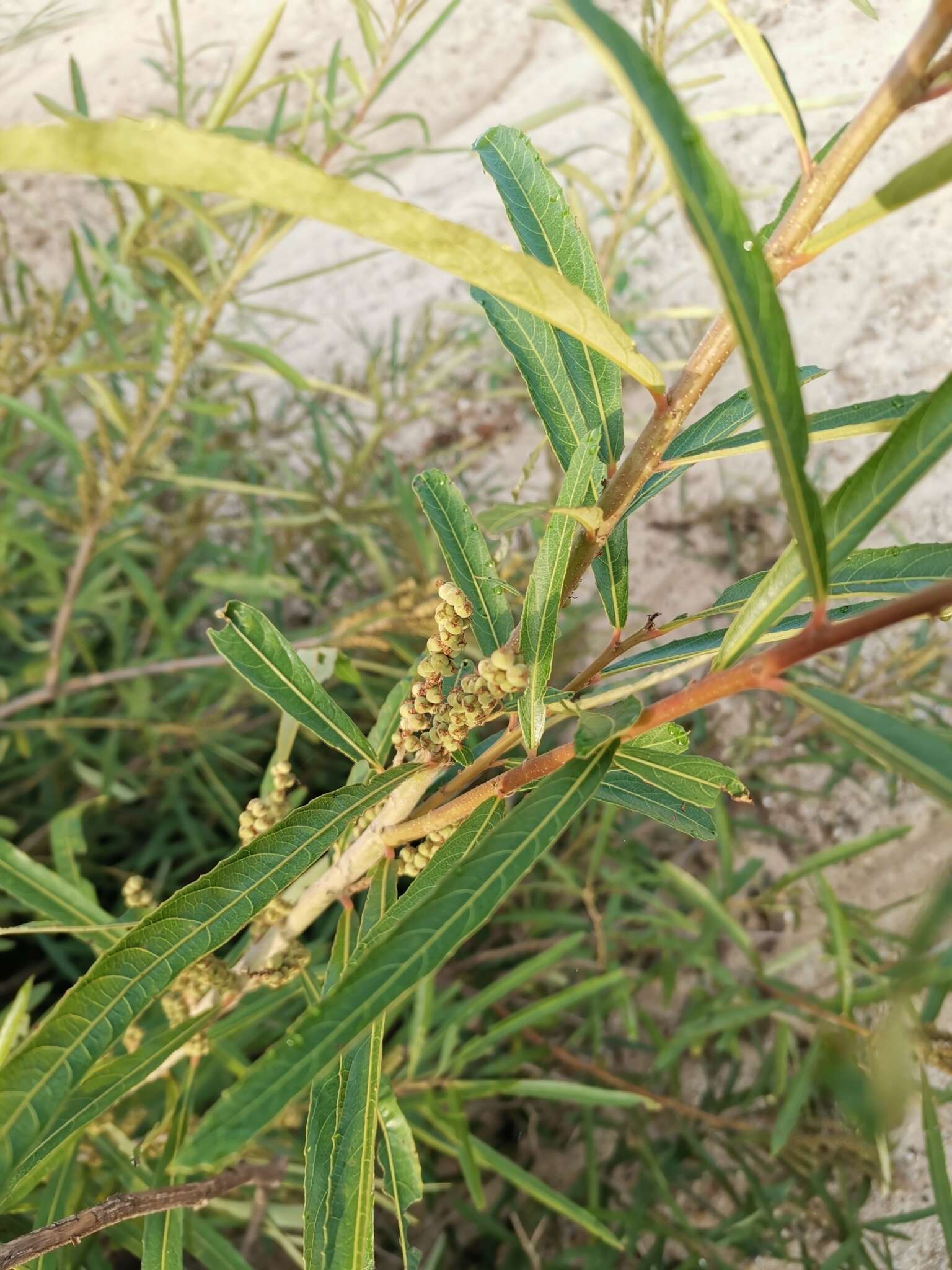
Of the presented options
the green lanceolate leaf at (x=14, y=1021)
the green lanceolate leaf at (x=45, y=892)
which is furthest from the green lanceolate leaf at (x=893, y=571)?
the green lanceolate leaf at (x=14, y=1021)

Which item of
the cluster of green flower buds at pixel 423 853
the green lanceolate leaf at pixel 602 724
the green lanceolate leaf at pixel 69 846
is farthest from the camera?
the green lanceolate leaf at pixel 69 846

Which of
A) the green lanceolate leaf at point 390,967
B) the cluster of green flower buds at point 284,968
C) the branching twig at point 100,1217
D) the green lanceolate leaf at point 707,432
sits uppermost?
the green lanceolate leaf at point 707,432

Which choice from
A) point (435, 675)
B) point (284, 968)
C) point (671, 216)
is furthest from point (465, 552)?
point (671, 216)

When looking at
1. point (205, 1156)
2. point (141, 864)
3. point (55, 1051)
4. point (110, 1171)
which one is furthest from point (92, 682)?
point (205, 1156)

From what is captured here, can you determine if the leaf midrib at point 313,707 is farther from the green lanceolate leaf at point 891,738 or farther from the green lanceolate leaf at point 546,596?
the green lanceolate leaf at point 891,738

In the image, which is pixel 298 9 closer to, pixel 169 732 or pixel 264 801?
pixel 169 732

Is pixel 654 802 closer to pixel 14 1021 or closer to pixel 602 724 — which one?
pixel 602 724

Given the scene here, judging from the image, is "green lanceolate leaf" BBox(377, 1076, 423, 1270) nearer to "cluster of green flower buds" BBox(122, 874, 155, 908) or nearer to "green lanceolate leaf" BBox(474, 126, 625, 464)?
"cluster of green flower buds" BBox(122, 874, 155, 908)
